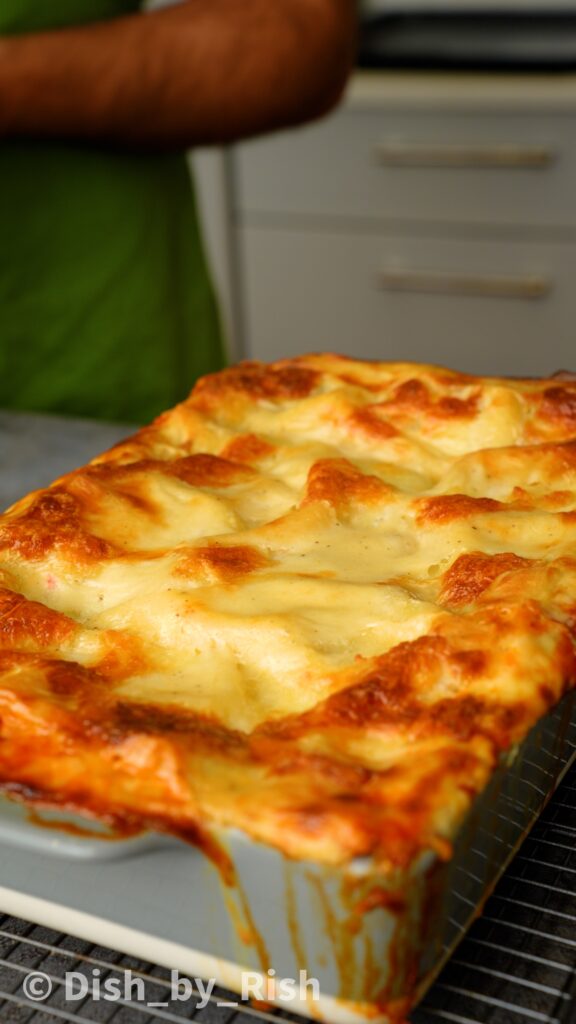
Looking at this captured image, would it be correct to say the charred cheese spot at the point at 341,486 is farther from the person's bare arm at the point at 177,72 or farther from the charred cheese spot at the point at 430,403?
the person's bare arm at the point at 177,72

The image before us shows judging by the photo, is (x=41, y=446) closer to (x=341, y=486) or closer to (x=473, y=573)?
(x=341, y=486)

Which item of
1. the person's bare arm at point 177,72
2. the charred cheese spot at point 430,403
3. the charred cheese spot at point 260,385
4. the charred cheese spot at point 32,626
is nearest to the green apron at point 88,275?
the person's bare arm at point 177,72

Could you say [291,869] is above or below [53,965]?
above

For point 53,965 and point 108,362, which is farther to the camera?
point 108,362

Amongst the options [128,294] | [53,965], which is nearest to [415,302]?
[128,294]

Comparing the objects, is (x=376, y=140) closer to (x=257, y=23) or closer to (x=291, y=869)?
(x=257, y=23)
